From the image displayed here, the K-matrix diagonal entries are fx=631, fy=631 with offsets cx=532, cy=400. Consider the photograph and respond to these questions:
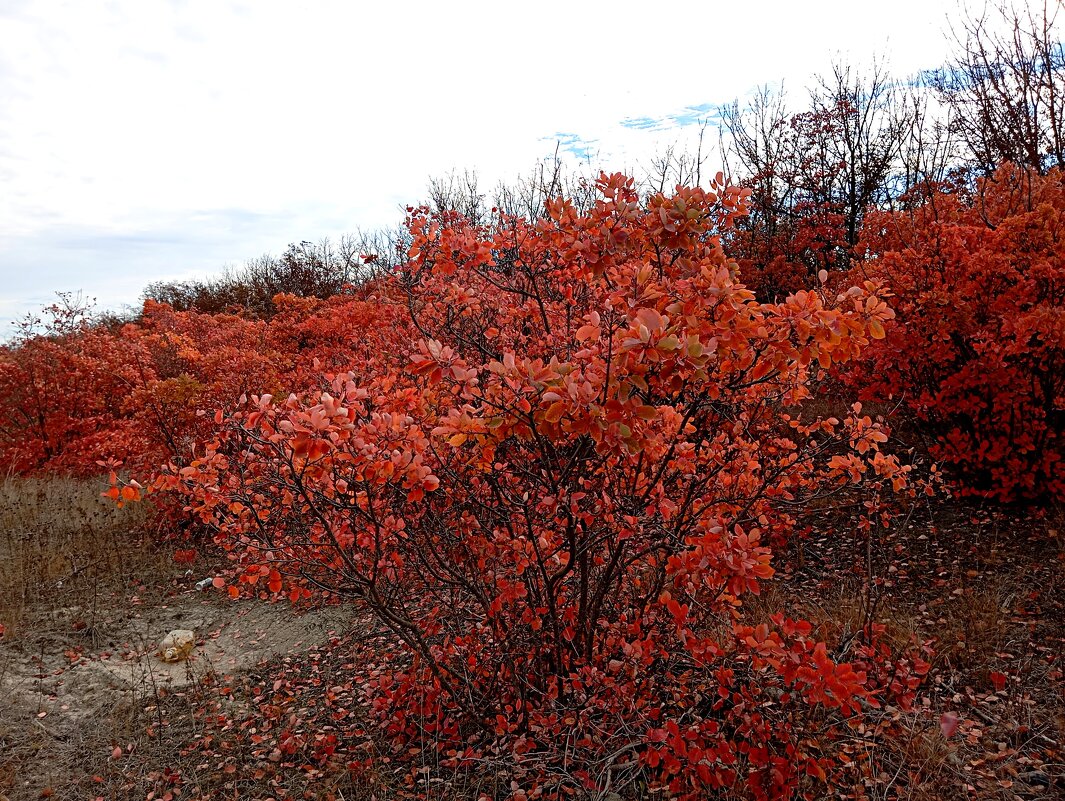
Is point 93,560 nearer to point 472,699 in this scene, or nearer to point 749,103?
Result: point 472,699

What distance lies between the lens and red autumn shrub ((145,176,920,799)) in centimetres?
203

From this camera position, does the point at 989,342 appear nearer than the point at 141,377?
Yes

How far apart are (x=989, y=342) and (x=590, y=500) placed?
407cm

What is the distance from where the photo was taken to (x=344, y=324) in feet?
35.1

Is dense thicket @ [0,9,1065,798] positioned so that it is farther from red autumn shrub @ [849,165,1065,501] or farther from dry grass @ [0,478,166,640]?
dry grass @ [0,478,166,640]

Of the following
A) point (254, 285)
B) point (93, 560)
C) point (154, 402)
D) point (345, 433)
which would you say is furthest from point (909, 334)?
point (254, 285)

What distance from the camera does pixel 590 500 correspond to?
115 inches

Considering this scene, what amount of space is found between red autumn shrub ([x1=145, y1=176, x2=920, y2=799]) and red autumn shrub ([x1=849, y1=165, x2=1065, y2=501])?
235 centimetres

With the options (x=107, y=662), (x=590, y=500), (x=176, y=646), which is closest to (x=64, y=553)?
(x=107, y=662)

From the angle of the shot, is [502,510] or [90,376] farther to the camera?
[90,376]

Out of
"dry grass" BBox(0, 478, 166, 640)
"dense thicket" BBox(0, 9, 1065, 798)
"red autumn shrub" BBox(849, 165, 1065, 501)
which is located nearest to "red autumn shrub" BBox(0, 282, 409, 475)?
"dense thicket" BBox(0, 9, 1065, 798)

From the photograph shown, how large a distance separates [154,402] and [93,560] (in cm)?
184

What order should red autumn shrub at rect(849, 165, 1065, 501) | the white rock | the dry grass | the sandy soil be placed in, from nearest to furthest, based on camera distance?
the sandy soil < red autumn shrub at rect(849, 165, 1065, 501) < the white rock < the dry grass

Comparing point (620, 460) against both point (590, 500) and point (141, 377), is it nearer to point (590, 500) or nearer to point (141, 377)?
point (590, 500)
